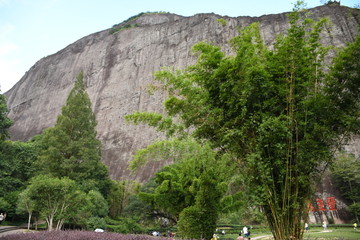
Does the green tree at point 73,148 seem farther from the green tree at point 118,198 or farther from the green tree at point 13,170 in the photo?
the green tree at point 13,170

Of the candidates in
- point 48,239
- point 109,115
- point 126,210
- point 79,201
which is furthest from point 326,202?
point 109,115

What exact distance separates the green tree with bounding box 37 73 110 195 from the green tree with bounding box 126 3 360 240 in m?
16.0

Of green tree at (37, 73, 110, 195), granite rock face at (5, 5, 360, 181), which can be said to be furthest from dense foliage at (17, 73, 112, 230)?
granite rock face at (5, 5, 360, 181)

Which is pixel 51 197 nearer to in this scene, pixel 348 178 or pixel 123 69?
pixel 348 178

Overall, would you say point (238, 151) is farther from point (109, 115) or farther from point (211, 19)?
point (211, 19)

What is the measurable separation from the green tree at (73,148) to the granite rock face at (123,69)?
1115cm

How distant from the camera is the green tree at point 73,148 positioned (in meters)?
18.2

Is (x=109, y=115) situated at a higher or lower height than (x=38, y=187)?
higher

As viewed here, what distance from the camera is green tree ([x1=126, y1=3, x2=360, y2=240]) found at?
412cm

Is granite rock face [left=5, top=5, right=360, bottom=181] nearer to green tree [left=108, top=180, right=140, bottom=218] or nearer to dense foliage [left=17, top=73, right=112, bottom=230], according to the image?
green tree [left=108, top=180, right=140, bottom=218]

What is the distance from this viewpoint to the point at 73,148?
19.0 meters

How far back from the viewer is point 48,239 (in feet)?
14.8

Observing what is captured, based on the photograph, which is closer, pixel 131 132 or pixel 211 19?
pixel 131 132

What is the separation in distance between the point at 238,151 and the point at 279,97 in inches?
46.7
